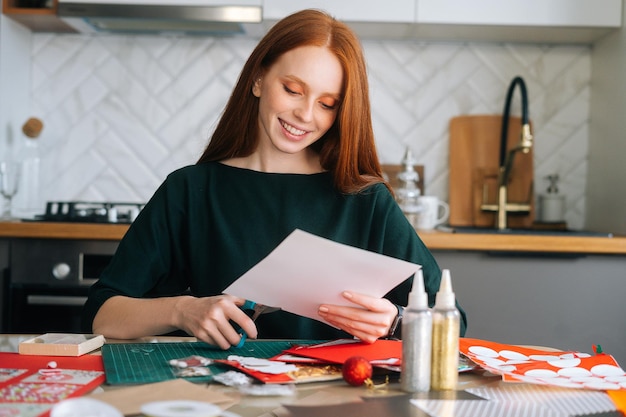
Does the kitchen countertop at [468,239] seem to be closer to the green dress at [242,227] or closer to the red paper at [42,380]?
the green dress at [242,227]

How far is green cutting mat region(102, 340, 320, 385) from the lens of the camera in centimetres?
93

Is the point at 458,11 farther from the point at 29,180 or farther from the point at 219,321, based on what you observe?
the point at 219,321

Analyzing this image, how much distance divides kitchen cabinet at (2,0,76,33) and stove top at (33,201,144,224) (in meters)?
0.65

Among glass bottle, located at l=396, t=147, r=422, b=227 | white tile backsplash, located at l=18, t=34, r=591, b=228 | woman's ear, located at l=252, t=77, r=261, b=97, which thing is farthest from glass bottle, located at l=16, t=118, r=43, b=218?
woman's ear, located at l=252, t=77, r=261, b=97

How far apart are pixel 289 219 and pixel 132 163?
1459mm

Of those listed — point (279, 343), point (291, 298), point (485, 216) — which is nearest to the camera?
point (291, 298)

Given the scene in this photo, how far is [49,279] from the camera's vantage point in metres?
2.34

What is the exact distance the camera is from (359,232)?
5.13 feet

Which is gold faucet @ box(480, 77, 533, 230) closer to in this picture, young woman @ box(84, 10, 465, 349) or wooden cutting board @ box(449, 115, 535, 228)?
wooden cutting board @ box(449, 115, 535, 228)

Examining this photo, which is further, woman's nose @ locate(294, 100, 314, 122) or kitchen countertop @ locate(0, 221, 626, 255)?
kitchen countertop @ locate(0, 221, 626, 255)

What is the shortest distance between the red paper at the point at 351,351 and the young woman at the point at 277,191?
322mm

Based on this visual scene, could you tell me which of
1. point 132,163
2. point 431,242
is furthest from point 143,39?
point 431,242

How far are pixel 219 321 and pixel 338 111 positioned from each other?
0.57 m

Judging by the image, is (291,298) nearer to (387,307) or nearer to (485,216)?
(387,307)
